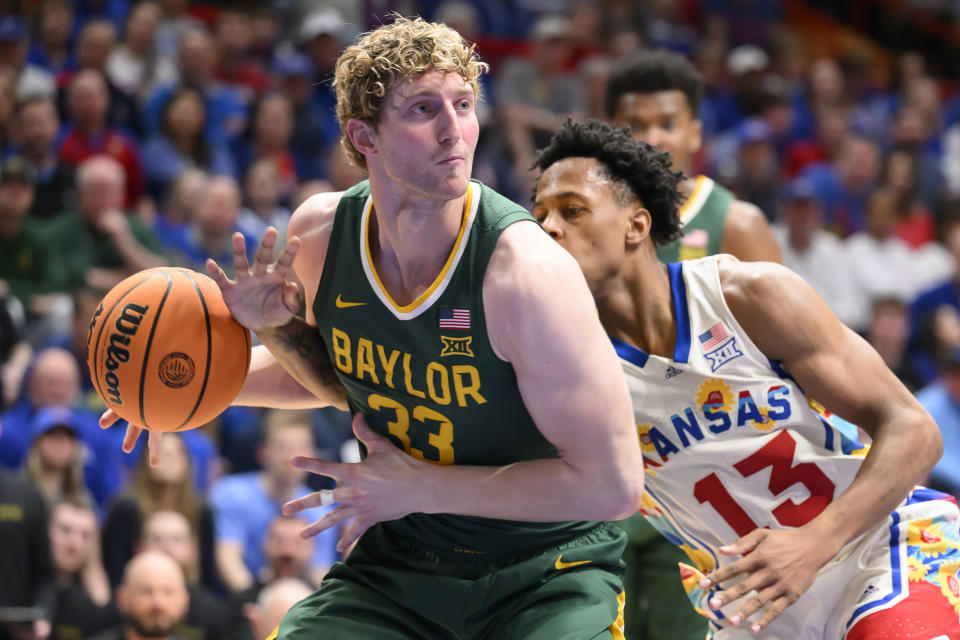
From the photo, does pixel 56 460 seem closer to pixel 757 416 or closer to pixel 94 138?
pixel 94 138

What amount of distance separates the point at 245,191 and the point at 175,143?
58 centimetres

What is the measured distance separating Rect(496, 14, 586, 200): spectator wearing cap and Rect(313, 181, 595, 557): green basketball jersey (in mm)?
6494

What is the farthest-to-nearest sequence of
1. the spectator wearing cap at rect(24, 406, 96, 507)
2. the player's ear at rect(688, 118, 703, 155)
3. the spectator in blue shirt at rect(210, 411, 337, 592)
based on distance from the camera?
the spectator in blue shirt at rect(210, 411, 337, 592)
the spectator wearing cap at rect(24, 406, 96, 507)
the player's ear at rect(688, 118, 703, 155)

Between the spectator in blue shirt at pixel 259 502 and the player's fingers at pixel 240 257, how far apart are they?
334 cm

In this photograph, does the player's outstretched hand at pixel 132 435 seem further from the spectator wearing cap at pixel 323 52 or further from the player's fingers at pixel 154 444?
the spectator wearing cap at pixel 323 52

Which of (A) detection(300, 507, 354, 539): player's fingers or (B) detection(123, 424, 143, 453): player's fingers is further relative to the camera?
(B) detection(123, 424, 143, 453): player's fingers

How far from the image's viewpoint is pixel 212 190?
24.6ft

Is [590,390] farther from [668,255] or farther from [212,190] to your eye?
[212,190]

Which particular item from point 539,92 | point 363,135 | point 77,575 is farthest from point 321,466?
point 539,92

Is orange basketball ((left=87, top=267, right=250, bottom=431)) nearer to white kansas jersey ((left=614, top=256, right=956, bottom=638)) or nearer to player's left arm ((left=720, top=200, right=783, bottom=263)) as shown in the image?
white kansas jersey ((left=614, top=256, right=956, bottom=638))

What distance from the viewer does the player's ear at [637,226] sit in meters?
3.36

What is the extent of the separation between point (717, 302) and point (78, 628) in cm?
375

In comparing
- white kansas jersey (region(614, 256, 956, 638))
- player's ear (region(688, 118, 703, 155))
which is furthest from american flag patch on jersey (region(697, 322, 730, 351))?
player's ear (region(688, 118, 703, 155))

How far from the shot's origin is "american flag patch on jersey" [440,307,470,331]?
2.84m
